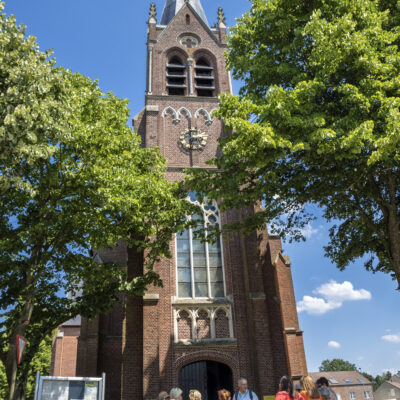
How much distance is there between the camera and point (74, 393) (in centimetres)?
751

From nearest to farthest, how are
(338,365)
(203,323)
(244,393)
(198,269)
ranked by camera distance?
(244,393) → (203,323) → (198,269) → (338,365)

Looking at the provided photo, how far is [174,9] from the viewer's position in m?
28.0

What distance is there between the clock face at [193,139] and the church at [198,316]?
0.05 meters

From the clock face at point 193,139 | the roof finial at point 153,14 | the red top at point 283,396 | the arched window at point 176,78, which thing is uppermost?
the roof finial at point 153,14

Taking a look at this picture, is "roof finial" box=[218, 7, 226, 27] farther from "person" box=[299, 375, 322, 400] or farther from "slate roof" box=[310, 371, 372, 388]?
"slate roof" box=[310, 371, 372, 388]

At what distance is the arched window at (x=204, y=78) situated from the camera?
2330 centimetres

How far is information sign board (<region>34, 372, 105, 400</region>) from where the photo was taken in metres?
7.40

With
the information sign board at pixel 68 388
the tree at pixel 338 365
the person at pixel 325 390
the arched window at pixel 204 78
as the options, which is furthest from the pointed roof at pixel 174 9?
the tree at pixel 338 365

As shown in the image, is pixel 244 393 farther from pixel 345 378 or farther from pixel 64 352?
pixel 345 378

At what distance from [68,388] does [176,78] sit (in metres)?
19.4

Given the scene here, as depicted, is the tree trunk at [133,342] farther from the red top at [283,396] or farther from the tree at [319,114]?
the red top at [283,396]

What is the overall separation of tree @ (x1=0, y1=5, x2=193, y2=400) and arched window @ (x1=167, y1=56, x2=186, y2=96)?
974 cm

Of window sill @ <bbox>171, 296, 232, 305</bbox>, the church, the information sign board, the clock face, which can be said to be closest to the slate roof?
the church

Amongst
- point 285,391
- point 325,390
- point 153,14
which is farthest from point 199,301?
point 153,14
